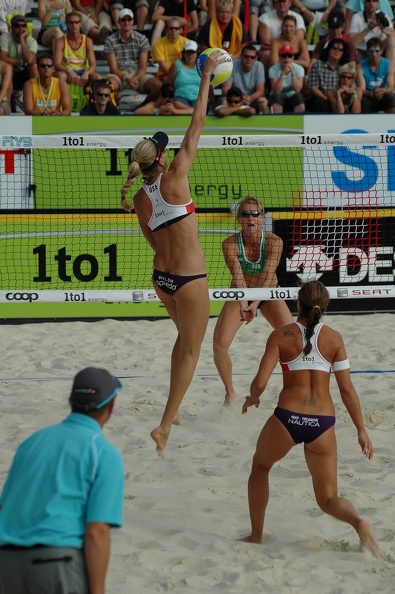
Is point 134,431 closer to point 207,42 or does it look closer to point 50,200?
point 50,200

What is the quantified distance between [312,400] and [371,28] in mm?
8783

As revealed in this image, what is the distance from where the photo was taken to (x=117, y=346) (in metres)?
9.10

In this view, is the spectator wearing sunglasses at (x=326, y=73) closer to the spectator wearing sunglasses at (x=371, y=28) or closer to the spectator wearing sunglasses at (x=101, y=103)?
the spectator wearing sunglasses at (x=371, y=28)

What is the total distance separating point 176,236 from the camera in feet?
17.4

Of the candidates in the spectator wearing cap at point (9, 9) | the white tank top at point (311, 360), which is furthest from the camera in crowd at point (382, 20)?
the white tank top at point (311, 360)

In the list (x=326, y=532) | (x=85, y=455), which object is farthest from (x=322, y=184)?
(x=85, y=455)

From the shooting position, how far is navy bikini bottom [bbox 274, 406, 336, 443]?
4164mm

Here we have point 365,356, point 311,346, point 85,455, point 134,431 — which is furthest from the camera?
point 365,356

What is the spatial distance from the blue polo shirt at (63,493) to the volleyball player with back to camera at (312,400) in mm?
1689

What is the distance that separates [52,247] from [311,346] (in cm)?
609

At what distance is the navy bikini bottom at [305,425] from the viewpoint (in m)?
4.16

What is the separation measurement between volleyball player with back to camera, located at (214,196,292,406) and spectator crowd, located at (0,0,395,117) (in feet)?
12.0

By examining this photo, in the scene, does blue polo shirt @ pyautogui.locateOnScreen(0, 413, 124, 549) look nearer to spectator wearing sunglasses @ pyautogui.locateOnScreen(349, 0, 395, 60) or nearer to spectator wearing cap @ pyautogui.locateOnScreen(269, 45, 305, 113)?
spectator wearing cap @ pyautogui.locateOnScreen(269, 45, 305, 113)

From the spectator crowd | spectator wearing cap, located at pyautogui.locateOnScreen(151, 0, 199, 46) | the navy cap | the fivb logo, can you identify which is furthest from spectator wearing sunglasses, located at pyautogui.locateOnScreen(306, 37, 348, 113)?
the navy cap
